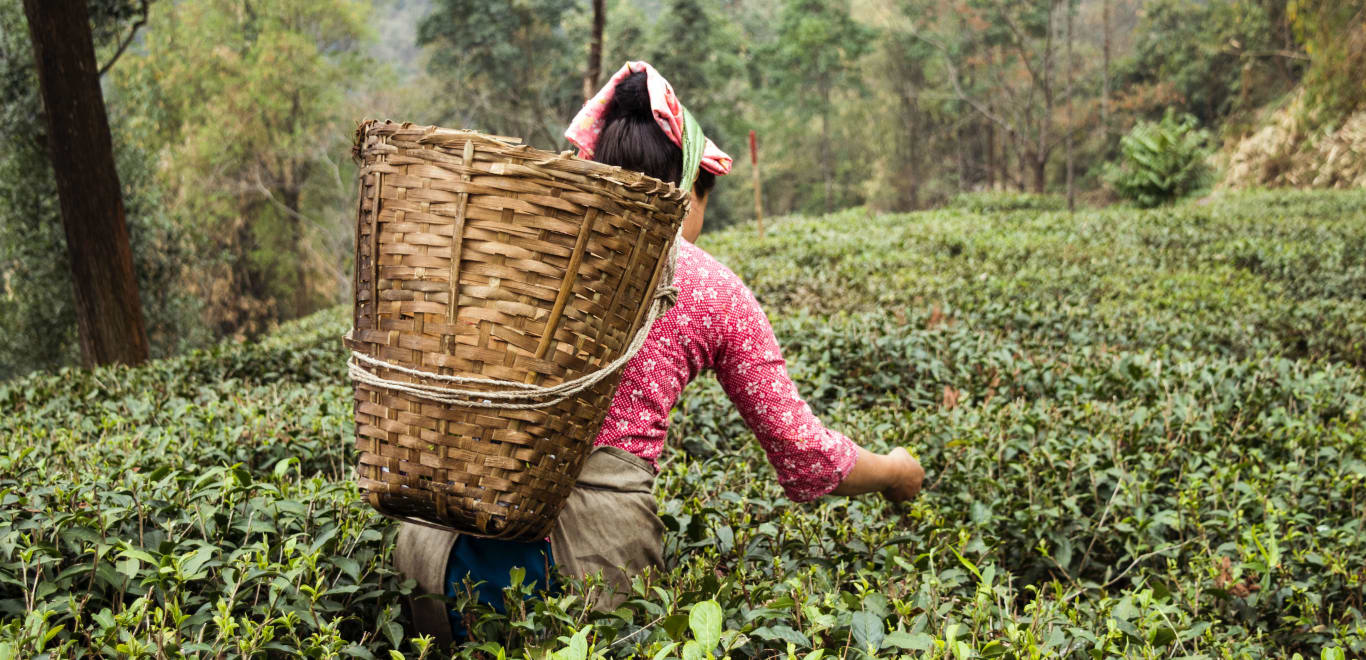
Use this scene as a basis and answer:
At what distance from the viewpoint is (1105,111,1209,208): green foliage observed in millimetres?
17516

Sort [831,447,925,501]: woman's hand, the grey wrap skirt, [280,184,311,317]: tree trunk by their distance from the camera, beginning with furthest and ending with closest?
1. [280,184,311,317]: tree trunk
2. [831,447,925,501]: woman's hand
3. the grey wrap skirt

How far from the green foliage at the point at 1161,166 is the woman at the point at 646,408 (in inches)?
719

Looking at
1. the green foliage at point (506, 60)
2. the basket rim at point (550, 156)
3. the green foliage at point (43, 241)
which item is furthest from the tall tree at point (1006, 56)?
the basket rim at point (550, 156)

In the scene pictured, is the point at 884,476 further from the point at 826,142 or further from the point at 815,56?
the point at 826,142

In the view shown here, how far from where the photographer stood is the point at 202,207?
2364 centimetres

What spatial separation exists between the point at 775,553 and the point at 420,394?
111 centimetres

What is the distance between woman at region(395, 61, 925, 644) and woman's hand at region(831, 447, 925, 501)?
8 cm

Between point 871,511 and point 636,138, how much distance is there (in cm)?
132

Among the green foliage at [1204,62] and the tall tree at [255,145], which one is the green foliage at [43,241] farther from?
the green foliage at [1204,62]

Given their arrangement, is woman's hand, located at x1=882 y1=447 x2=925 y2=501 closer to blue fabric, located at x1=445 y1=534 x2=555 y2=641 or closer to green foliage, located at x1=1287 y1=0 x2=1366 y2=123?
blue fabric, located at x1=445 y1=534 x2=555 y2=641

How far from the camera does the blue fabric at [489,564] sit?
1624mm

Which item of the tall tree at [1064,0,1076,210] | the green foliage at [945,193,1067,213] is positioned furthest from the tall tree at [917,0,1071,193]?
the green foliage at [945,193,1067,213]

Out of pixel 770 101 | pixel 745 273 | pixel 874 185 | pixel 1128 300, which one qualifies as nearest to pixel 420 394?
pixel 1128 300

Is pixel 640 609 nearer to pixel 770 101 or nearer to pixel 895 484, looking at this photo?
pixel 895 484
